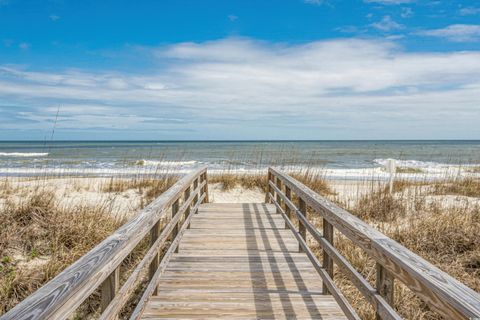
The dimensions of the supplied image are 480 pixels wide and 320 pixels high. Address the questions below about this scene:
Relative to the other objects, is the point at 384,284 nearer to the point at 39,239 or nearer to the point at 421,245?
the point at 421,245

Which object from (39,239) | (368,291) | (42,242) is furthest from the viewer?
(39,239)

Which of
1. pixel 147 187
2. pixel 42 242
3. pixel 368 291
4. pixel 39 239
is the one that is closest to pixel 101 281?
pixel 368 291

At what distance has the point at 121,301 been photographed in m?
2.04

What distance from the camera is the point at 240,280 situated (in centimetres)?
369

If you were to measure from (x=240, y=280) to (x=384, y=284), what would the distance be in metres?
1.93

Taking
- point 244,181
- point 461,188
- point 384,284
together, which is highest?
point 384,284

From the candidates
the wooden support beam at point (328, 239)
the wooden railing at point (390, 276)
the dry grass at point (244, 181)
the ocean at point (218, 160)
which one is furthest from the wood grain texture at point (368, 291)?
the dry grass at point (244, 181)

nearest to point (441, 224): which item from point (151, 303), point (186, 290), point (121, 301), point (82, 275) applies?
point (186, 290)

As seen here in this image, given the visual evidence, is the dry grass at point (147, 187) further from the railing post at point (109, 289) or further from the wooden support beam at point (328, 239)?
the railing post at point (109, 289)

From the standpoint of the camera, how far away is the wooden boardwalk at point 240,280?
3002 millimetres

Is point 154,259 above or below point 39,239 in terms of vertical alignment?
above

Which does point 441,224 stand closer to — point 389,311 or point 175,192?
point 175,192

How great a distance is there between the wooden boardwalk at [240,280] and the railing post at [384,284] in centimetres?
99

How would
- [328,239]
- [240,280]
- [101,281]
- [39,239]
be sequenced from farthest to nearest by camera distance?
[39,239] < [240,280] < [328,239] < [101,281]
